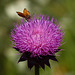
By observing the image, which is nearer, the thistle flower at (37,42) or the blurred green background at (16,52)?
the thistle flower at (37,42)

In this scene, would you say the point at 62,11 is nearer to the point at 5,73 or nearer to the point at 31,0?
the point at 31,0

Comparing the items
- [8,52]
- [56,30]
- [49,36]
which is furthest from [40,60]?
[8,52]

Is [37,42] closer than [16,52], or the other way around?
[37,42]

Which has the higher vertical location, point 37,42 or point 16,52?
point 37,42
